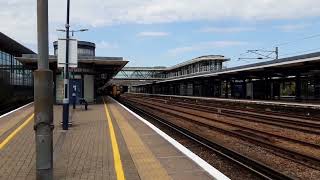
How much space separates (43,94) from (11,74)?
3814cm

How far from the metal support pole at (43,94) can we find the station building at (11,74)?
26.2 m

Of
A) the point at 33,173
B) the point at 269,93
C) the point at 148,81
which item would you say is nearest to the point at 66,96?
the point at 33,173

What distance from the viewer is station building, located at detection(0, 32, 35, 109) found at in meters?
33.9

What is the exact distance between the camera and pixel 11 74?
42.9 metres

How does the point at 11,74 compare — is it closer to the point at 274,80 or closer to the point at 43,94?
the point at 274,80

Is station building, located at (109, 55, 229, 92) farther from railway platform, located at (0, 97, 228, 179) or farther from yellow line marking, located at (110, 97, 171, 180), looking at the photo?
yellow line marking, located at (110, 97, 171, 180)

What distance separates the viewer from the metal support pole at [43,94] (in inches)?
260

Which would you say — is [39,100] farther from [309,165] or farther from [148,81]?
[148,81]

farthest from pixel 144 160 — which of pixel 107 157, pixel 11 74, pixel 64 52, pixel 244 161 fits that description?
pixel 11 74

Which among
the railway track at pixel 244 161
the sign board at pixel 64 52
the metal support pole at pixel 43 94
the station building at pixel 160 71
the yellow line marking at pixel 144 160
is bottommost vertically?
the railway track at pixel 244 161

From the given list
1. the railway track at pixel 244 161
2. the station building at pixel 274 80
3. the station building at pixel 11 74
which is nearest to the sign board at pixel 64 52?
the railway track at pixel 244 161

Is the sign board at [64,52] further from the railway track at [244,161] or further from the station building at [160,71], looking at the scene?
the station building at [160,71]

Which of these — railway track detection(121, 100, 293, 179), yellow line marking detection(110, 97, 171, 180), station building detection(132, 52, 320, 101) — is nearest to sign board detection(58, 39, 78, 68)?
yellow line marking detection(110, 97, 171, 180)

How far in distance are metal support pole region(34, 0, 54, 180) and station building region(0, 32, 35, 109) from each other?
86.1ft
